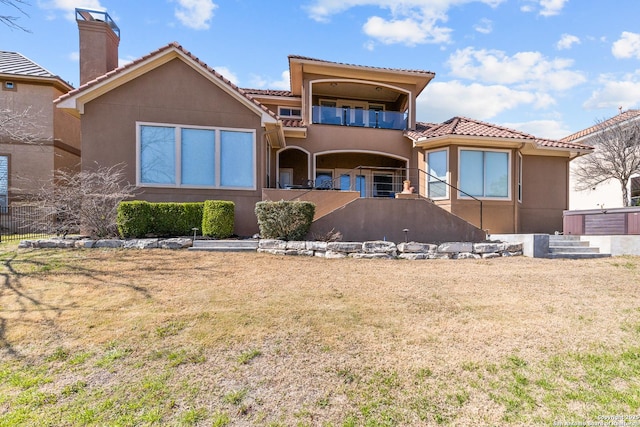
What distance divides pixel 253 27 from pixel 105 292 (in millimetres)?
10600

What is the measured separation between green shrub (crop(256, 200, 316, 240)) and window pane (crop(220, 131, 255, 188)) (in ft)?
7.00

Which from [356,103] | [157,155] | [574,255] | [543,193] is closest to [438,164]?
[543,193]

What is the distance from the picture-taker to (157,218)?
944cm

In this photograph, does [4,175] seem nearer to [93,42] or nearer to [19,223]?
[19,223]

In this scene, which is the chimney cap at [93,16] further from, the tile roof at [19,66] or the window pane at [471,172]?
the window pane at [471,172]

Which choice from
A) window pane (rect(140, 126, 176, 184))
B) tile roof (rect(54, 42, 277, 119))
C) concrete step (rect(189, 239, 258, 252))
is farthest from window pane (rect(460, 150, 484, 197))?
window pane (rect(140, 126, 176, 184))

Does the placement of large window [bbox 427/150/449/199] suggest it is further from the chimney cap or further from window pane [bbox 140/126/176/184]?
Answer: the chimney cap

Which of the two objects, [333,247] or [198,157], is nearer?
[333,247]

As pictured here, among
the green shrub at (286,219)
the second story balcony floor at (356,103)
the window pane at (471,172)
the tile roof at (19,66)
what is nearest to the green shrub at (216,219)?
the green shrub at (286,219)

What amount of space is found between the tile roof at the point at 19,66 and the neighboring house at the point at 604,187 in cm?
2917

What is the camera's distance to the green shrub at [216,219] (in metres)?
9.45

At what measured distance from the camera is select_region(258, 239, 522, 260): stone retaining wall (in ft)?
29.0

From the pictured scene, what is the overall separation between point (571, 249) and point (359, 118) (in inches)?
398

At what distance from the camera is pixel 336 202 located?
1150 cm
